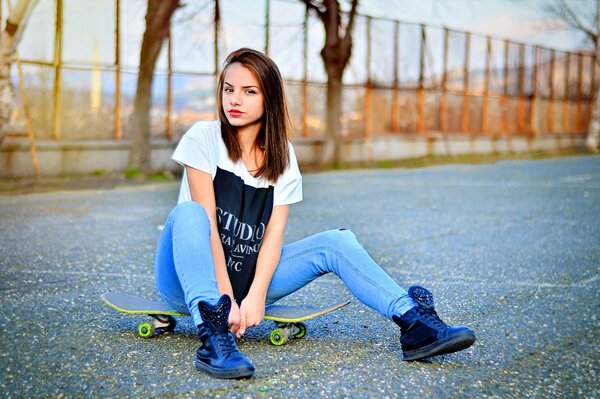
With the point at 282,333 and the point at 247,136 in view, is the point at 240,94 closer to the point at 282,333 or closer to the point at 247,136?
the point at 247,136

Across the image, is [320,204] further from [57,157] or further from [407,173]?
[407,173]

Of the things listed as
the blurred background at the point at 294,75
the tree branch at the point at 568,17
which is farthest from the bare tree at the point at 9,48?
the tree branch at the point at 568,17

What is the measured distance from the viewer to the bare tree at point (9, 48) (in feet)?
40.4

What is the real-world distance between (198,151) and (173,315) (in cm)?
75

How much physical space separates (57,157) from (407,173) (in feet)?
23.3

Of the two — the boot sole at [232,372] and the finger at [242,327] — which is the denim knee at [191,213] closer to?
the finger at [242,327]

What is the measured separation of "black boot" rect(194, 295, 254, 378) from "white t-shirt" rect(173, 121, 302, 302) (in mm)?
391

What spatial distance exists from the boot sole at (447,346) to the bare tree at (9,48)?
10.1 metres

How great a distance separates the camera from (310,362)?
3742mm

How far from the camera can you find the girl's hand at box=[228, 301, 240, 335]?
3.65m

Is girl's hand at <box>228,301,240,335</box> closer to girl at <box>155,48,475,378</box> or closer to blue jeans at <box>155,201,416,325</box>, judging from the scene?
girl at <box>155,48,475,378</box>

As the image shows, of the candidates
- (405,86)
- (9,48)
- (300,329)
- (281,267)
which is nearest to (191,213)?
(281,267)

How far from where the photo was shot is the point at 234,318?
12.0 ft

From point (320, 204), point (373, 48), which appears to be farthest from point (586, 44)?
point (320, 204)
